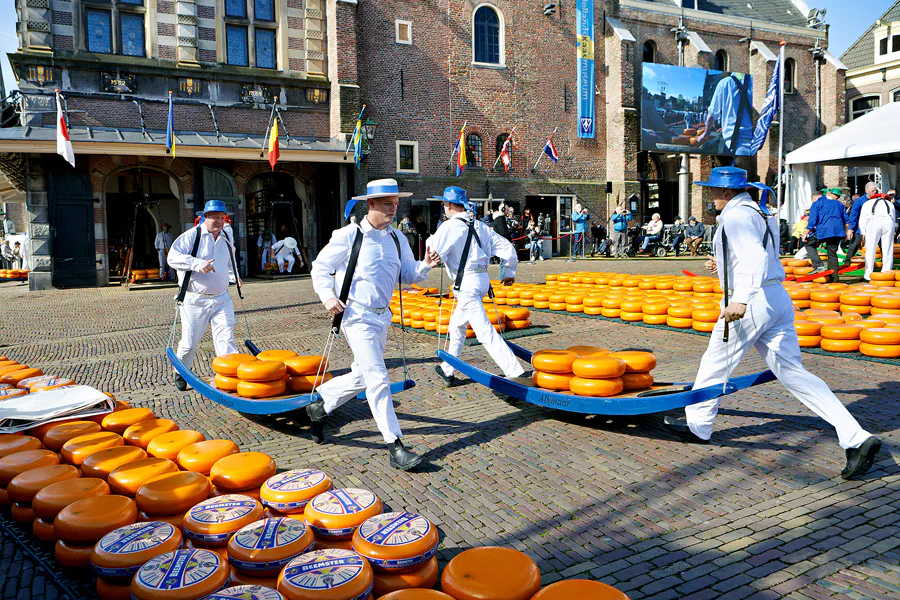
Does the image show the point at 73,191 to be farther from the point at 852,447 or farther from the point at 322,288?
the point at 852,447

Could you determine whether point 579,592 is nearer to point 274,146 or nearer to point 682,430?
point 682,430

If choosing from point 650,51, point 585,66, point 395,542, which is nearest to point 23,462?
point 395,542

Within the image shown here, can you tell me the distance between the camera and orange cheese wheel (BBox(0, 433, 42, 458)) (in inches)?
167

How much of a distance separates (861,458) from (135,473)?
14.3 ft

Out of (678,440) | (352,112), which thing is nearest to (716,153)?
(352,112)

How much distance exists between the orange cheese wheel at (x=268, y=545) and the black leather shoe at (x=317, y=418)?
2013 mm

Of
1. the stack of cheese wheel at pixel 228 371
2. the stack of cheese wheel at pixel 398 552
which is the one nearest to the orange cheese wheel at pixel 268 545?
the stack of cheese wheel at pixel 398 552

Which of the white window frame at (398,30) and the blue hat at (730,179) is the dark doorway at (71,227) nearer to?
the white window frame at (398,30)

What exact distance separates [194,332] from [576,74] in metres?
27.0

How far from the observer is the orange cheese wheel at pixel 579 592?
7.68 ft

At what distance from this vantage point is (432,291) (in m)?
13.0

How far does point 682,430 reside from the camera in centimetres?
498

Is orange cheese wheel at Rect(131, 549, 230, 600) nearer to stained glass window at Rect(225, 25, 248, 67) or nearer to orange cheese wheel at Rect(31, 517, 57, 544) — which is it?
orange cheese wheel at Rect(31, 517, 57, 544)

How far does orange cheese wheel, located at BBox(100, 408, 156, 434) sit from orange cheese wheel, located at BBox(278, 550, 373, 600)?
2685 millimetres
